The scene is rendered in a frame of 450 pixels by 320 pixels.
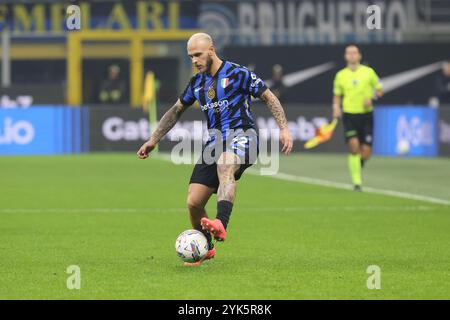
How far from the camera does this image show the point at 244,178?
23625 millimetres

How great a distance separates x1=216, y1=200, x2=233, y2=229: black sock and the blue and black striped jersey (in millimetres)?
700

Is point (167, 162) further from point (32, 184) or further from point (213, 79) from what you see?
point (213, 79)

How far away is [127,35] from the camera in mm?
36312

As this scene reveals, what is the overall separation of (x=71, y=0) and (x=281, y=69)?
598cm

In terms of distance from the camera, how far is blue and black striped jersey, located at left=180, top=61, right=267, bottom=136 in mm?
11555

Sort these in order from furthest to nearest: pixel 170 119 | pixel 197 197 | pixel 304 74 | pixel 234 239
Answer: pixel 304 74, pixel 234 239, pixel 170 119, pixel 197 197

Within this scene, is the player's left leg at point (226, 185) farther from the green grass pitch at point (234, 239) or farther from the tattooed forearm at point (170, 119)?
the tattooed forearm at point (170, 119)

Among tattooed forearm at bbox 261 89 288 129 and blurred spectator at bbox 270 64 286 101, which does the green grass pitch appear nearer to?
tattooed forearm at bbox 261 89 288 129

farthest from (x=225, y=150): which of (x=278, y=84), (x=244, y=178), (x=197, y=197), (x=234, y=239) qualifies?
(x=278, y=84)

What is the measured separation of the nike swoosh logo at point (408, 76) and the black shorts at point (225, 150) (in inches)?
925

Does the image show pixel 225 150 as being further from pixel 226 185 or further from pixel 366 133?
pixel 366 133

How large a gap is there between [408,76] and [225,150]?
23.8m
